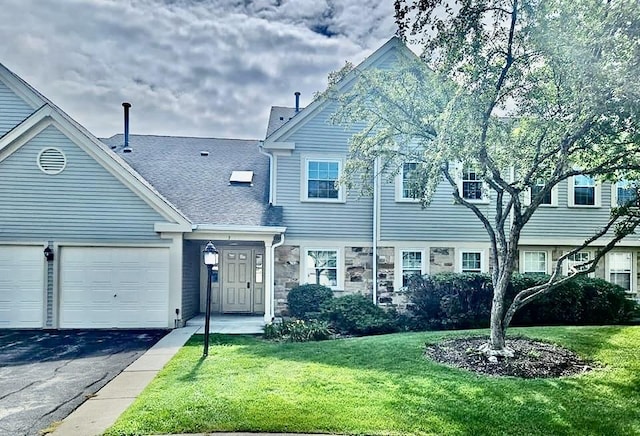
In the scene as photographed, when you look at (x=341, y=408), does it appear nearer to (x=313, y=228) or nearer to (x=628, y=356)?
(x=628, y=356)

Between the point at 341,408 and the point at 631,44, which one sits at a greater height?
the point at 631,44

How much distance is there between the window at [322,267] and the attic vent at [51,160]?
7106 mm

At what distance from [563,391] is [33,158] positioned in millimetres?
12675

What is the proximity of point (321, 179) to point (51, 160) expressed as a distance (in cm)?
736


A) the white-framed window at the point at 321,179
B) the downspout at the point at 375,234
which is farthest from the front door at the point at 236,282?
the downspout at the point at 375,234

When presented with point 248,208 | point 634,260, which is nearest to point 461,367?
point 248,208

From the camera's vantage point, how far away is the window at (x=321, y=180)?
43.7 feet

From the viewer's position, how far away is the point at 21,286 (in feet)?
36.7

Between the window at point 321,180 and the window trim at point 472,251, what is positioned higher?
the window at point 321,180

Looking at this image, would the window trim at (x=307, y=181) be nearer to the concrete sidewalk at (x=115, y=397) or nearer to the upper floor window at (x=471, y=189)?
the upper floor window at (x=471, y=189)

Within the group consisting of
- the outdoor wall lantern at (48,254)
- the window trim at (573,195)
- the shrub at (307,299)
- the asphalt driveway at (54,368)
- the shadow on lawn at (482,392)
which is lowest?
the asphalt driveway at (54,368)

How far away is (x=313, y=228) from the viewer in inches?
520

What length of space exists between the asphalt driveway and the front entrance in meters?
3.64

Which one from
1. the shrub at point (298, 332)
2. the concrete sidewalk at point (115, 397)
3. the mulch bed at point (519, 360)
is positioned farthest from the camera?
the shrub at point (298, 332)
